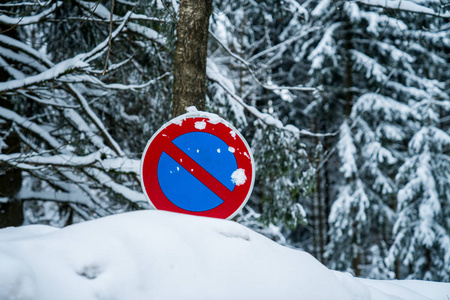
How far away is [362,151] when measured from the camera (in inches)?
521

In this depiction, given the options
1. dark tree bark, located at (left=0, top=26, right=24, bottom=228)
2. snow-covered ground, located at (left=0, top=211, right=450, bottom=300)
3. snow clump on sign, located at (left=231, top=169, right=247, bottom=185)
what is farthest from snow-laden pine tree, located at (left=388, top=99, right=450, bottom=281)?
snow clump on sign, located at (left=231, top=169, right=247, bottom=185)

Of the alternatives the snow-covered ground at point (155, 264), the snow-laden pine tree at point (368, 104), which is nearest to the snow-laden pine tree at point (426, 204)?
the snow-laden pine tree at point (368, 104)

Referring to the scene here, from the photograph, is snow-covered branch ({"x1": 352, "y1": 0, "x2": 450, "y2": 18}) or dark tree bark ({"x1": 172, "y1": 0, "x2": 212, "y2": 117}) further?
snow-covered branch ({"x1": 352, "y1": 0, "x2": 450, "y2": 18})

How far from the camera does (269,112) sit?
6.73m

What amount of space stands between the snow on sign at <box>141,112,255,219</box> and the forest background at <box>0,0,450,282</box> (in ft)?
3.28

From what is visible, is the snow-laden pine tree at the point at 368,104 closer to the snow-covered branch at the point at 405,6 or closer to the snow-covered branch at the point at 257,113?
the snow-covered branch at the point at 257,113

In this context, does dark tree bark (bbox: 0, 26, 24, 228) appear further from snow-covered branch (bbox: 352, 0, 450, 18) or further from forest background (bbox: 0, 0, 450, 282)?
snow-covered branch (bbox: 352, 0, 450, 18)

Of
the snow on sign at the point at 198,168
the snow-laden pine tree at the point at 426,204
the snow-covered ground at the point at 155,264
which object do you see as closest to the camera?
the snow-covered ground at the point at 155,264

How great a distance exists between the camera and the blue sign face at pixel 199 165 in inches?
98.8

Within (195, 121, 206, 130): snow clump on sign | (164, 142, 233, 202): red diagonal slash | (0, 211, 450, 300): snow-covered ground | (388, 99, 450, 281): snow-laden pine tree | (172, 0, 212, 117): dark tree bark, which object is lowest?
(388, 99, 450, 281): snow-laden pine tree

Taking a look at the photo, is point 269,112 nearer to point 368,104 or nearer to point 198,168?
point 198,168

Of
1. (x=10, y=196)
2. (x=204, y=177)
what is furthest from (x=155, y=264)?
(x=10, y=196)

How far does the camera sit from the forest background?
15.4 ft

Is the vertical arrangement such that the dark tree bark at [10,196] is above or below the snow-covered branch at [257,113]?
below
